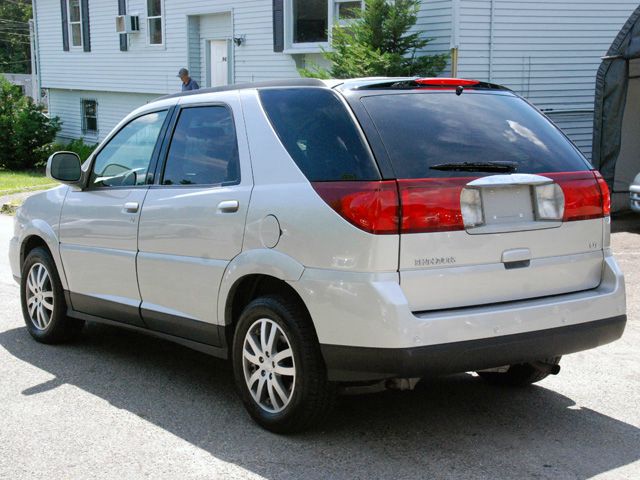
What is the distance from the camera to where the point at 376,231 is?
13.2 feet

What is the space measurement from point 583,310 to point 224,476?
1.99m

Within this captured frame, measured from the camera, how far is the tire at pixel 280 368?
433 cm

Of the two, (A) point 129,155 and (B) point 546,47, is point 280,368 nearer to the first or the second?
(A) point 129,155

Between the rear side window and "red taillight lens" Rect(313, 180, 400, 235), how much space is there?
0.06 m

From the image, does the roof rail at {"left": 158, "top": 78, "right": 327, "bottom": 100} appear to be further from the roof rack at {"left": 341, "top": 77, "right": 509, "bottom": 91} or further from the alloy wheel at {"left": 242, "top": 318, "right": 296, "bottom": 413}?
the alloy wheel at {"left": 242, "top": 318, "right": 296, "bottom": 413}

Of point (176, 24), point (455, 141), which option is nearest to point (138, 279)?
point (455, 141)

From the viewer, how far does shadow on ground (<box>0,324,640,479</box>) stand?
4.15m

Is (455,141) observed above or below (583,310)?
above

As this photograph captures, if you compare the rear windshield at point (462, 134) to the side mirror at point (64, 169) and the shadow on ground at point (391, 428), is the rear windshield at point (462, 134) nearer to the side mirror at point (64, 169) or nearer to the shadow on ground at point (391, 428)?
the shadow on ground at point (391, 428)

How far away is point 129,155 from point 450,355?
2892mm

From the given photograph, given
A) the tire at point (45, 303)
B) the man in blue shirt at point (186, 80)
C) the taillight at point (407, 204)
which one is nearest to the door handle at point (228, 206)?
the taillight at point (407, 204)

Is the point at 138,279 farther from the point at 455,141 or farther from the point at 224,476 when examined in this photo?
the point at 455,141

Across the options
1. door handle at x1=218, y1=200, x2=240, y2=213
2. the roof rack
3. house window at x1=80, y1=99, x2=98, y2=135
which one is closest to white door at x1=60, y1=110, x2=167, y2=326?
door handle at x1=218, y1=200, x2=240, y2=213

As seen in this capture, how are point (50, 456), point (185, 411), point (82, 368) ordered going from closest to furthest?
point (50, 456) → point (185, 411) → point (82, 368)
